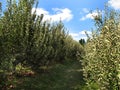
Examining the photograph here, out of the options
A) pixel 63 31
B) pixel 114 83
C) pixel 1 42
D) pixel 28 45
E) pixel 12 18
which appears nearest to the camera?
pixel 114 83

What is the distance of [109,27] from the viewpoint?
37.0 ft

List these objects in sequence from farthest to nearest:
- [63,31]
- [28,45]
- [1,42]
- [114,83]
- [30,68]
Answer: [63,31] → [30,68] → [28,45] → [1,42] → [114,83]

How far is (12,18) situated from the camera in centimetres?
2069

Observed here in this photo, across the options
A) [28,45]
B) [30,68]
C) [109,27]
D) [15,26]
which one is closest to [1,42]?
[15,26]

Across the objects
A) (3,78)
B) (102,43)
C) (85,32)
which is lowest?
(3,78)

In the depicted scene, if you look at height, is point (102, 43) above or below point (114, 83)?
above

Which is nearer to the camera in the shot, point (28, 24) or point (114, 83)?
point (114, 83)

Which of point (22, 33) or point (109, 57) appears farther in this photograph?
point (22, 33)

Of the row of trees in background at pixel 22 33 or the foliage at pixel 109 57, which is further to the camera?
the row of trees in background at pixel 22 33

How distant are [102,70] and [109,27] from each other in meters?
1.85

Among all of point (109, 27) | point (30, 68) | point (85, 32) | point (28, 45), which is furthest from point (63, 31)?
point (109, 27)

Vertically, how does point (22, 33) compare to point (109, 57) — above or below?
above

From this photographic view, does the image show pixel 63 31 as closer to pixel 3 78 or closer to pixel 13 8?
pixel 13 8

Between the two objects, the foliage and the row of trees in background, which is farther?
the row of trees in background
